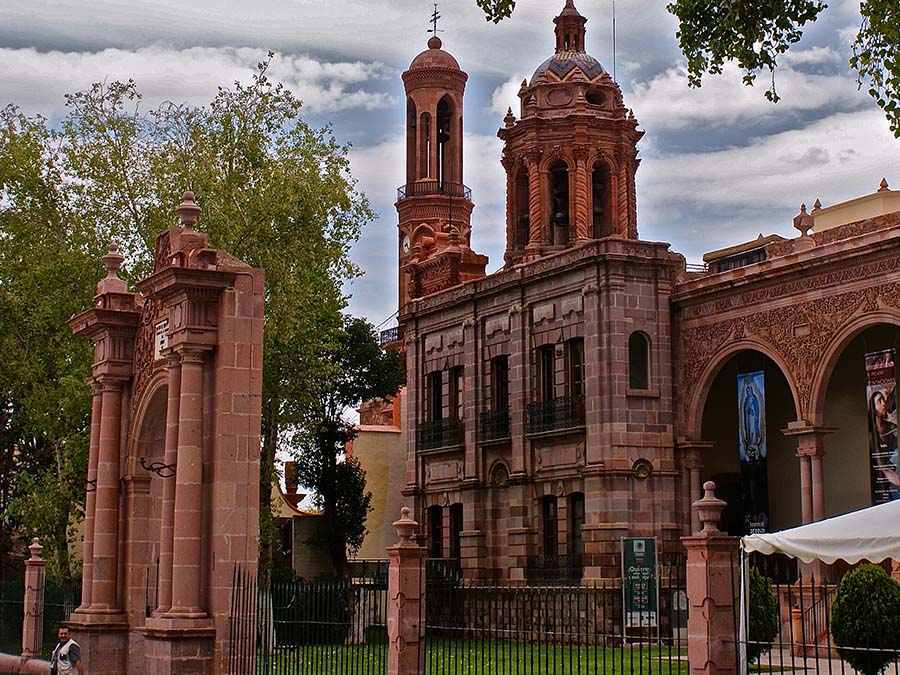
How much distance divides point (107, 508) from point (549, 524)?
15.9 m

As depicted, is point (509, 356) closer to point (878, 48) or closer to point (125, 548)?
point (125, 548)

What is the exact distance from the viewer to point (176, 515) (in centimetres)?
1634

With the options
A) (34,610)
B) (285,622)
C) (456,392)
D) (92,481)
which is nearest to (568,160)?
(456,392)

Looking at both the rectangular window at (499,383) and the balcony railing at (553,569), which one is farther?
the rectangular window at (499,383)

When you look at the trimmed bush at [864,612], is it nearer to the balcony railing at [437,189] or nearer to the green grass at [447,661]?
the green grass at [447,661]

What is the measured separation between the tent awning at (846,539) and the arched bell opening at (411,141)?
45.5 metres

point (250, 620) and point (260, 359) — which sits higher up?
point (260, 359)

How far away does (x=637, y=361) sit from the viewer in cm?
3206

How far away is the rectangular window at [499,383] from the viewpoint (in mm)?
35344

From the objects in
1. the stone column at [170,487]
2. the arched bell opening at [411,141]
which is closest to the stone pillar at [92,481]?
the stone column at [170,487]

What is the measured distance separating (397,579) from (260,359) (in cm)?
390

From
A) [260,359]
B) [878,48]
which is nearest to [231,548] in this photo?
[260,359]

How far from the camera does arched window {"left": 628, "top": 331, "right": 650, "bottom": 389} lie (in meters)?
31.8

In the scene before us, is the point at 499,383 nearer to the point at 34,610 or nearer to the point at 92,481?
the point at 34,610
